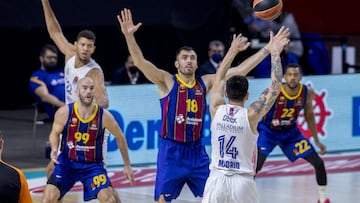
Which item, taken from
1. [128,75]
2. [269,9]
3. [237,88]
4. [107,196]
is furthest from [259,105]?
[128,75]

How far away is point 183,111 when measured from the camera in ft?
40.3

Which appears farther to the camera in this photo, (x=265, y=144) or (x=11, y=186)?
(x=265, y=144)

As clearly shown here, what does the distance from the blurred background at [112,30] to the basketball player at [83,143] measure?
9236 mm

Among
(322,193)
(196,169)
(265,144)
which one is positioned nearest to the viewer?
(196,169)

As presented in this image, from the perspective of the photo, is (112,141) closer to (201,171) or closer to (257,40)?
(201,171)

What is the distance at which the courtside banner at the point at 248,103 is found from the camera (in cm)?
1614

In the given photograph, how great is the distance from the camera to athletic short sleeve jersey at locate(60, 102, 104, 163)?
1215 cm

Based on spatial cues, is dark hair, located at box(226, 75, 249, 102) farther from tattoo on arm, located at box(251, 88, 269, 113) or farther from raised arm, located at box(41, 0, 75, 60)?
raised arm, located at box(41, 0, 75, 60)

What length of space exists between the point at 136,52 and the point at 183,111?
870 millimetres

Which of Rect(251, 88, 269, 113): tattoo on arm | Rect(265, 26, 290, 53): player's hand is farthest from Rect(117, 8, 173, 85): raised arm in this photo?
Rect(251, 88, 269, 113): tattoo on arm

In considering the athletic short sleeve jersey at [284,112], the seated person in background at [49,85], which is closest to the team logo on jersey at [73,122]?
the athletic short sleeve jersey at [284,112]

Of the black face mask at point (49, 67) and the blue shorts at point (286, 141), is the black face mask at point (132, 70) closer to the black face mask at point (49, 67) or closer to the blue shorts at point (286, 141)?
the black face mask at point (49, 67)

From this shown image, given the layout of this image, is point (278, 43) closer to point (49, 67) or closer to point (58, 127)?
point (58, 127)

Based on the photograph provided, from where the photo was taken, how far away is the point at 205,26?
71.1 feet
